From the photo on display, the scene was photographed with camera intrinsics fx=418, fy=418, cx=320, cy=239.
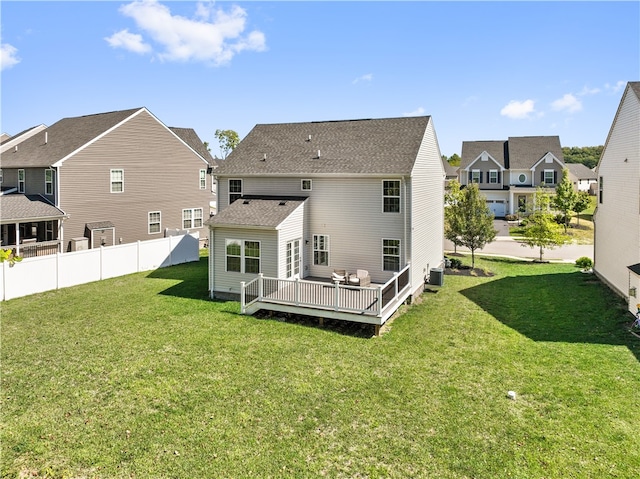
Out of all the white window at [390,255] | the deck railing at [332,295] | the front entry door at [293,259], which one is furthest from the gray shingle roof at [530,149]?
the deck railing at [332,295]

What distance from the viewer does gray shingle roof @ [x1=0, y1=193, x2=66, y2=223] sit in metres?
21.4

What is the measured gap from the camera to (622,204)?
16969 millimetres

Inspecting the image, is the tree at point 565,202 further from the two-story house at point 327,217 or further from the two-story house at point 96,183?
the two-story house at point 96,183

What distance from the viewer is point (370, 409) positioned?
29.3ft

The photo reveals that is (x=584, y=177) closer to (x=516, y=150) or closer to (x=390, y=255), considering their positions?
(x=516, y=150)

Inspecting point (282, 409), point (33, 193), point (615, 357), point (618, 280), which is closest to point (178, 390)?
point (282, 409)

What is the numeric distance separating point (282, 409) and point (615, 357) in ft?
30.5

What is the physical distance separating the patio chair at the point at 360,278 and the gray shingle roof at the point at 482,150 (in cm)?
3866

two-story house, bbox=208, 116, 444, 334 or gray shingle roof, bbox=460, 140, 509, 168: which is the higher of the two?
gray shingle roof, bbox=460, 140, 509, 168

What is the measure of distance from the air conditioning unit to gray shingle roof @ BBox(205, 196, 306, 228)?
11308 mm

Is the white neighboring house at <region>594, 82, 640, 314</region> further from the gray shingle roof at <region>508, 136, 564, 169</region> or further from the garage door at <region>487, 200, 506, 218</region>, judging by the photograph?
the gray shingle roof at <region>508, 136, 564, 169</region>

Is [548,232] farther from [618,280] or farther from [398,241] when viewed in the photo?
[398,241]

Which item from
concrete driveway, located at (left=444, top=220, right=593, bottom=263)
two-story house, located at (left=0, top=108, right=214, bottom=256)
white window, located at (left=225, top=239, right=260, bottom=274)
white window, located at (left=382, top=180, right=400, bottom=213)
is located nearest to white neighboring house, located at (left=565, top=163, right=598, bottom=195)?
concrete driveway, located at (left=444, top=220, right=593, bottom=263)

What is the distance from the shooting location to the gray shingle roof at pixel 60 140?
80.0 ft
